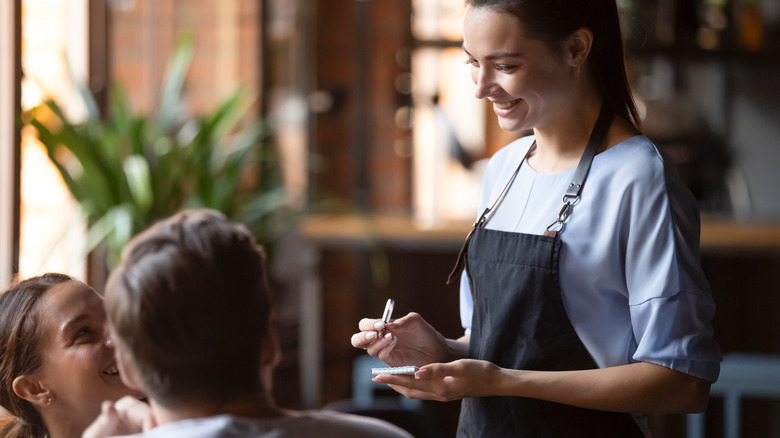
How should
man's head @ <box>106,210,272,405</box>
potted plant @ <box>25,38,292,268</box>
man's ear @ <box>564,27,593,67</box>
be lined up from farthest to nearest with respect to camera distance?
potted plant @ <box>25,38,292,268</box> < man's ear @ <box>564,27,593,67</box> < man's head @ <box>106,210,272,405</box>

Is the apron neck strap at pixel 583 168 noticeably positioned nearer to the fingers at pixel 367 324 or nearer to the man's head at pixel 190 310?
the fingers at pixel 367 324

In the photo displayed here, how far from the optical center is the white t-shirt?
992 millimetres

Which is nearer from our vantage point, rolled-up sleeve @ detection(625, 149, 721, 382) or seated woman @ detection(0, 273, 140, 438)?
rolled-up sleeve @ detection(625, 149, 721, 382)

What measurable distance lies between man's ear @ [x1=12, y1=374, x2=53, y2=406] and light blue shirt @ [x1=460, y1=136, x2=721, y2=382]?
0.74 metres

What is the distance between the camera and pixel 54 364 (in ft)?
4.25

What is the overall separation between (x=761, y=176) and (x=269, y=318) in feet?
14.7

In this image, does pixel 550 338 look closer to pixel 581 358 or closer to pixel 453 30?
pixel 581 358

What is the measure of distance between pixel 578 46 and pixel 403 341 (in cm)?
49

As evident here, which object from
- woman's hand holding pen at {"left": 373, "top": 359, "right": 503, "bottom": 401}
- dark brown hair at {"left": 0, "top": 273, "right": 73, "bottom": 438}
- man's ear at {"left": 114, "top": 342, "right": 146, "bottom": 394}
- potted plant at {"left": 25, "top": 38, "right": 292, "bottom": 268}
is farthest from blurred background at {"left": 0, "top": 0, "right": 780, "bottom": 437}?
man's ear at {"left": 114, "top": 342, "right": 146, "bottom": 394}

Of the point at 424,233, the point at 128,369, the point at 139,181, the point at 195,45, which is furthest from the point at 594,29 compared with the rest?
the point at 195,45

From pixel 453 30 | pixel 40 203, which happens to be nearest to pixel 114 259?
pixel 40 203

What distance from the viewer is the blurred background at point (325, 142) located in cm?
291

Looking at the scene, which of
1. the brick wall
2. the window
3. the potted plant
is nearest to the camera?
the potted plant

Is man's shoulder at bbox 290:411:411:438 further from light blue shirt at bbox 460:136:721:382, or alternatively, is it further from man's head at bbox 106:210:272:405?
light blue shirt at bbox 460:136:721:382
